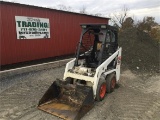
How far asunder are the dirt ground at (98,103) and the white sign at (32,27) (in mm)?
2067

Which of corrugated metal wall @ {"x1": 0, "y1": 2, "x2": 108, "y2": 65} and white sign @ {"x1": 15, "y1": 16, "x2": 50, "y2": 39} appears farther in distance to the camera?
white sign @ {"x1": 15, "y1": 16, "x2": 50, "y2": 39}

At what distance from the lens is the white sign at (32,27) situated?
9.63 m

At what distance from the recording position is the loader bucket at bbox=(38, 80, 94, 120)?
523 cm

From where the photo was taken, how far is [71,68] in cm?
688

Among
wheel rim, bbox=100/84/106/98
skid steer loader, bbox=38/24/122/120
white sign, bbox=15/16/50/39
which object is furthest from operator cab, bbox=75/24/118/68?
white sign, bbox=15/16/50/39

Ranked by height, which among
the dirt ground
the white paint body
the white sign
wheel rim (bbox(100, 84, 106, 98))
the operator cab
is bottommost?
the dirt ground

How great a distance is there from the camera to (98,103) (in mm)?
6148

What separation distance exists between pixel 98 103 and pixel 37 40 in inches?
227

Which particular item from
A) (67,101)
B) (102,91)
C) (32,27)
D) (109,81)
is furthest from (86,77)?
(32,27)

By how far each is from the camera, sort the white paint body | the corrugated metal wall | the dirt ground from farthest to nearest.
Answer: the corrugated metal wall
the white paint body
the dirt ground

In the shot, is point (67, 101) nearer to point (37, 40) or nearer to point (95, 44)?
point (95, 44)

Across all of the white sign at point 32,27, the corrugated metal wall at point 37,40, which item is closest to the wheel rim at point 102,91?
the corrugated metal wall at point 37,40

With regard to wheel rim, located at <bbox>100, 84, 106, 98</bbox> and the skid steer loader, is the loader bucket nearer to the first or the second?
the skid steer loader

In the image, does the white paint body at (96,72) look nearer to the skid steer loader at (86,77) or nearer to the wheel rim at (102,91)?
the skid steer loader at (86,77)
